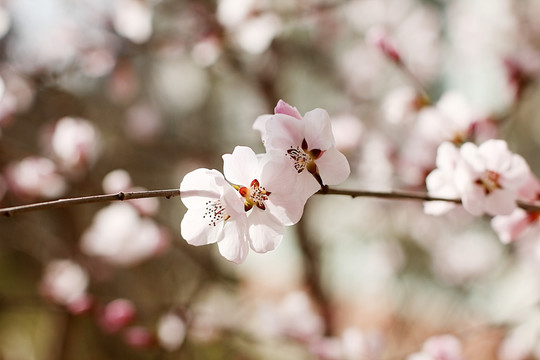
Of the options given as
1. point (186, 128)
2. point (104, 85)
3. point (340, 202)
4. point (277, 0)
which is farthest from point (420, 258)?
point (104, 85)

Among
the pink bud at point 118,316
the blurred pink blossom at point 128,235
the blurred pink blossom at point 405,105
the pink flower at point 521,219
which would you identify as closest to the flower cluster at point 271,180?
the pink flower at point 521,219

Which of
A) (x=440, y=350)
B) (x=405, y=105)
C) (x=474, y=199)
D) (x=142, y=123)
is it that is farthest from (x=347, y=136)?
(x=142, y=123)

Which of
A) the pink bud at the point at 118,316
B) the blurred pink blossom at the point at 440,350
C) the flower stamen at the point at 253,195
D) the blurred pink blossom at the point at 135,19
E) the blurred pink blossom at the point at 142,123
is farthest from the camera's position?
the blurred pink blossom at the point at 142,123

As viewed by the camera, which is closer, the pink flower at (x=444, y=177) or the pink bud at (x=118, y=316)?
the pink flower at (x=444, y=177)

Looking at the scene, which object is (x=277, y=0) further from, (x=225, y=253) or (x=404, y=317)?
(x=404, y=317)

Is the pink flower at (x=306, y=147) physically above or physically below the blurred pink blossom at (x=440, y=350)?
above

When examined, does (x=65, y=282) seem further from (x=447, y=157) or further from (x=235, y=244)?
(x=447, y=157)

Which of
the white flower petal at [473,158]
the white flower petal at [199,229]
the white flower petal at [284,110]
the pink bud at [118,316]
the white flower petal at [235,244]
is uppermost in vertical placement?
the pink bud at [118,316]

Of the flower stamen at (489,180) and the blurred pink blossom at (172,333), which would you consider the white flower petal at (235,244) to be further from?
the blurred pink blossom at (172,333)
